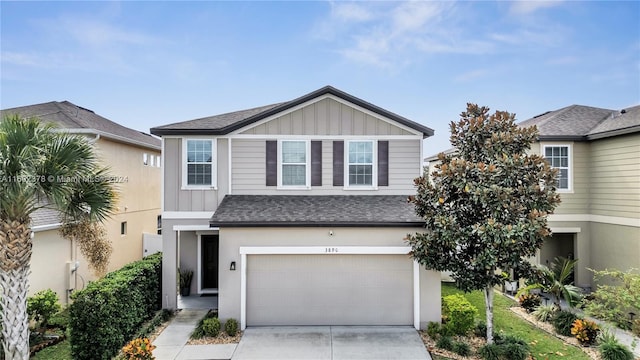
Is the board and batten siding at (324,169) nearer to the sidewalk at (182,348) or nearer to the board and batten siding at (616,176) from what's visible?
the sidewalk at (182,348)

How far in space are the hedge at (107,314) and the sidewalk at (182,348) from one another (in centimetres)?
81

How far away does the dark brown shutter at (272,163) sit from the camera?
11.2 m

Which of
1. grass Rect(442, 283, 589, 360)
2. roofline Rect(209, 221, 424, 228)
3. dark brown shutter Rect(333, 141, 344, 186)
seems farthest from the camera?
dark brown shutter Rect(333, 141, 344, 186)

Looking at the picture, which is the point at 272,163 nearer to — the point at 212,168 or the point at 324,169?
the point at 324,169

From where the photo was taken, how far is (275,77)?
2242 centimetres

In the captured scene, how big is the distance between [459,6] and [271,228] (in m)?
13.9

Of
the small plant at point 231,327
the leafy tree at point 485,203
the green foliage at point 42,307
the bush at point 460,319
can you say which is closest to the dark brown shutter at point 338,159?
the leafy tree at point 485,203

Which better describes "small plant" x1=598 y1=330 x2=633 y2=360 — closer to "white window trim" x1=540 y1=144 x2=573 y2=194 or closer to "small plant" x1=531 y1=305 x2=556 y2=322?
"small plant" x1=531 y1=305 x2=556 y2=322

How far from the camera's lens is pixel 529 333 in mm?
9320

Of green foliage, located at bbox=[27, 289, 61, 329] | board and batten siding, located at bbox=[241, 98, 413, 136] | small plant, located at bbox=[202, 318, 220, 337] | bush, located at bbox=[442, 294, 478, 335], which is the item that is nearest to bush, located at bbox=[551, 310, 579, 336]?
bush, located at bbox=[442, 294, 478, 335]

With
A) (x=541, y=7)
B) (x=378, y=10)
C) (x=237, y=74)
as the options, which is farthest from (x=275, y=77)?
(x=541, y=7)

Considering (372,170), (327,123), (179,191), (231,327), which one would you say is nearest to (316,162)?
(327,123)

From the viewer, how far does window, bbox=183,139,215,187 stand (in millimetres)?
11094

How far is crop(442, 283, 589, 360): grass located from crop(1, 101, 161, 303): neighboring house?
11.1m
